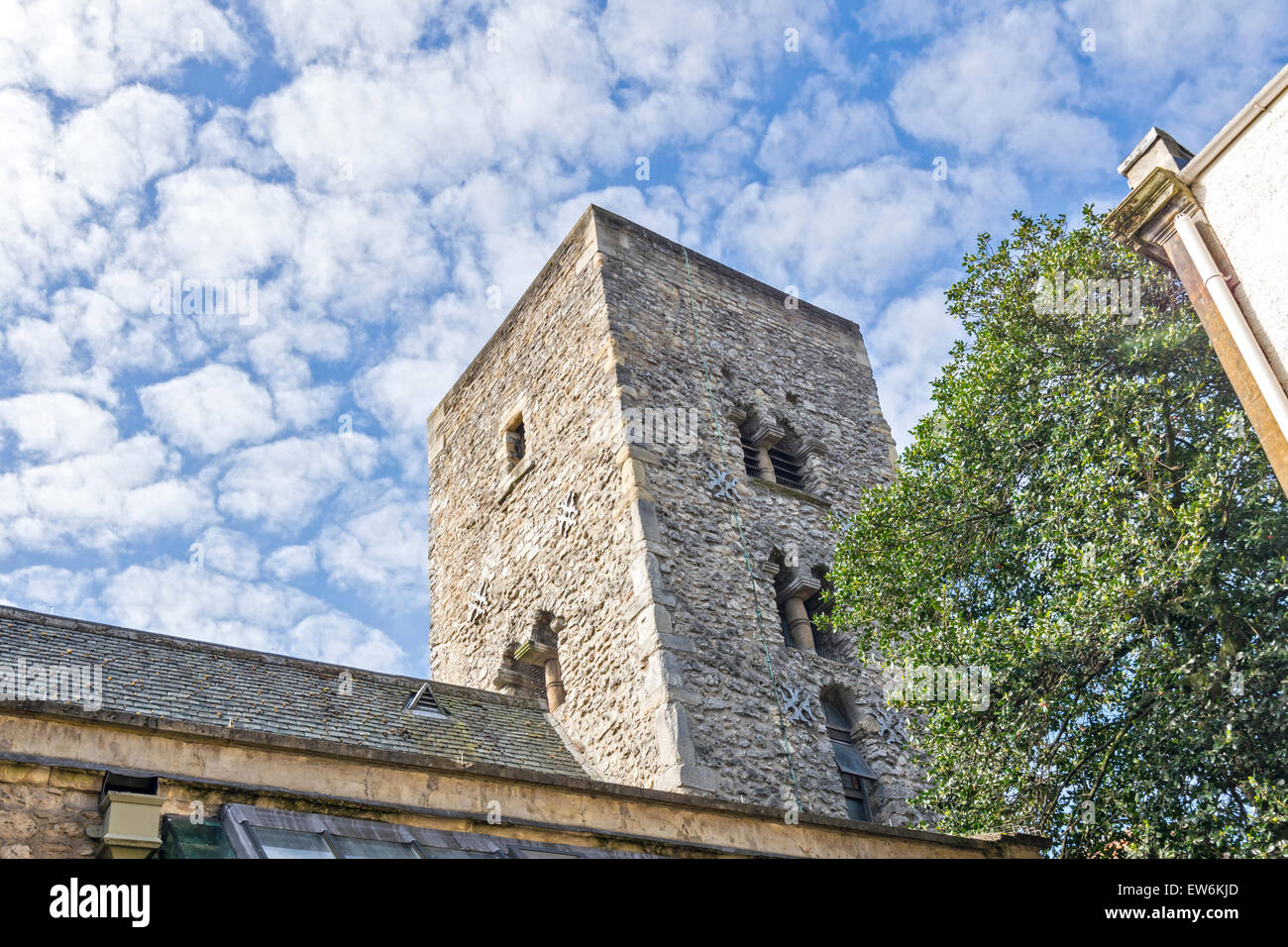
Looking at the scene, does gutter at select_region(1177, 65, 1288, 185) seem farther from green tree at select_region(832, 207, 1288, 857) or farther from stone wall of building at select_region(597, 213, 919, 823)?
stone wall of building at select_region(597, 213, 919, 823)

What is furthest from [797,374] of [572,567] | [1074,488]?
[1074,488]

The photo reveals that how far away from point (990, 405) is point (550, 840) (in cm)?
647

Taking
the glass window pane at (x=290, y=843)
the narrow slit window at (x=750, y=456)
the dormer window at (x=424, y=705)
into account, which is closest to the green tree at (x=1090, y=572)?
the narrow slit window at (x=750, y=456)

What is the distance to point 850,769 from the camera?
13227 mm

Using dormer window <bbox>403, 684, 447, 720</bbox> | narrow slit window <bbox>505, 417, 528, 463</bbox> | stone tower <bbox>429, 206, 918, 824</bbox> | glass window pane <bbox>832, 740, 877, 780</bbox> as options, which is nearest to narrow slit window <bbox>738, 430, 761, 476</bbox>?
stone tower <bbox>429, 206, 918, 824</bbox>

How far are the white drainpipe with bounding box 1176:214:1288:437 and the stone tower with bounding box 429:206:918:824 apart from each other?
6441mm

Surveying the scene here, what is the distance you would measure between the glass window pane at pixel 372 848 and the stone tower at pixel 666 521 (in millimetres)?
5111

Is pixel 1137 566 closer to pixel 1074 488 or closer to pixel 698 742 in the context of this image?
pixel 1074 488

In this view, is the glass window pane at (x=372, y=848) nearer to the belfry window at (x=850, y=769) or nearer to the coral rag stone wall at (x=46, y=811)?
the coral rag stone wall at (x=46, y=811)

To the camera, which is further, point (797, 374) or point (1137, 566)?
point (797, 374)

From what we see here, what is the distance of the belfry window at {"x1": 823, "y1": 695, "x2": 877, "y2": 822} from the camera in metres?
13.0
